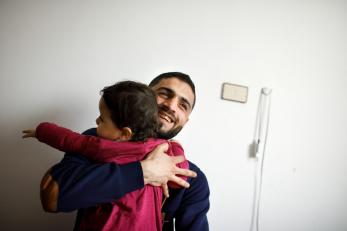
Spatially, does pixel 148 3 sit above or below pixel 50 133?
above

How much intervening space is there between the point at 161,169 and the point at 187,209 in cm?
29

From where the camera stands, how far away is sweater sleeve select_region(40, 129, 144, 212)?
1.83 ft

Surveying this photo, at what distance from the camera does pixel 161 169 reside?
0.65 meters

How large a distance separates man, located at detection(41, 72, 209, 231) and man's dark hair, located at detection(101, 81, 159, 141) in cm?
9

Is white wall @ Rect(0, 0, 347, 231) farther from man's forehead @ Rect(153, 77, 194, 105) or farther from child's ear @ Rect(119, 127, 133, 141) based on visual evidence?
child's ear @ Rect(119, 127, 133, 141)

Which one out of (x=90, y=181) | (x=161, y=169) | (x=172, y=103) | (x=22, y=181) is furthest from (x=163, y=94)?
(x=22, y=181)

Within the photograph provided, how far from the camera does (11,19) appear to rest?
1.09 m

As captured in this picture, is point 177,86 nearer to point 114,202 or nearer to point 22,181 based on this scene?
point 114,202

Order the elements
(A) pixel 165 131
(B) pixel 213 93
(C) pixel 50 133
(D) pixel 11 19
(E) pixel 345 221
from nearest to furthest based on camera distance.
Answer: (C) pixel 50 133 → (A) pixel 165 131 → (D) pixel 11 19 → (B) pixel 213 93 → (E) pixel 345 221

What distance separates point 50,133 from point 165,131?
0.45 meters

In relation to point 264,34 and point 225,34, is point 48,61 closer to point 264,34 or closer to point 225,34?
Result: point 225,34

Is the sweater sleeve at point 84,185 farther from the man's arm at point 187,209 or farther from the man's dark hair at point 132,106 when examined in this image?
the man's arm at point 187,209

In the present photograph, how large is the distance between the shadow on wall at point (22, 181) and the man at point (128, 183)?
47cm


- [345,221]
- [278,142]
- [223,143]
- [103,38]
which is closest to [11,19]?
[103,38]
